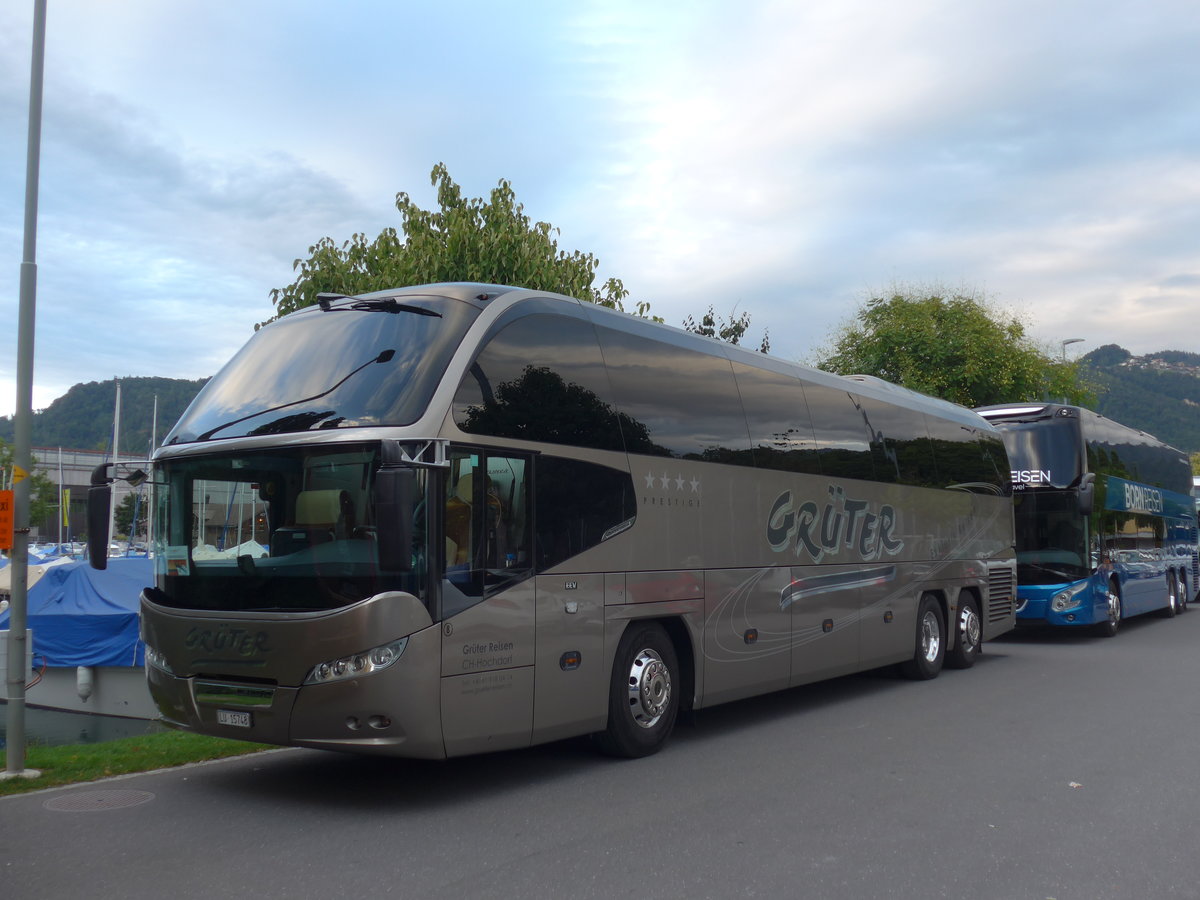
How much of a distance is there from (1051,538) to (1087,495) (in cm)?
104

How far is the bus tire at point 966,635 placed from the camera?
49.3 feet

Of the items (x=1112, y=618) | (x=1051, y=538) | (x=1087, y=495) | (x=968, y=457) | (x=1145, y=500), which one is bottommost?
(x=1112, y=618)

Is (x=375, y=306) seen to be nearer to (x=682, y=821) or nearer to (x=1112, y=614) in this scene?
(x=682, y=821)

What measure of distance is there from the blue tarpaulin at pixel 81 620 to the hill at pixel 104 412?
98.4 metres

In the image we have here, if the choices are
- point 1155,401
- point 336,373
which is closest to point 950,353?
point 336,373

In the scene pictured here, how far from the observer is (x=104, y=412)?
137 meters

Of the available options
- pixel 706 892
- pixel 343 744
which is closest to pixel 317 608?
pixel 343 744

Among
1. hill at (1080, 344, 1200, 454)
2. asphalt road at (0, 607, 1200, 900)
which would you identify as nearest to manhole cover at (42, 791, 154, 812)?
asphalt road at (0, 607, 1200, 900)

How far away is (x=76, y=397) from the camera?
14650 centimetres

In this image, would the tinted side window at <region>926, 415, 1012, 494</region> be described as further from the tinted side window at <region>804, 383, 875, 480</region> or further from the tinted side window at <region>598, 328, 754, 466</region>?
the tinted side window at <region>598, 328, 754, 466</region>

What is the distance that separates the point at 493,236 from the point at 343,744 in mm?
11899

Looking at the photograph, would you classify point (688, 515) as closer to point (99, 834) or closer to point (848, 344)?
point (99, 834)

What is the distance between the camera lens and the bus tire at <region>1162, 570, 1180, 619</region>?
80.5 feet

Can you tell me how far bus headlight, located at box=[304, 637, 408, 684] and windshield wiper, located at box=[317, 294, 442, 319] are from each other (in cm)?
232
